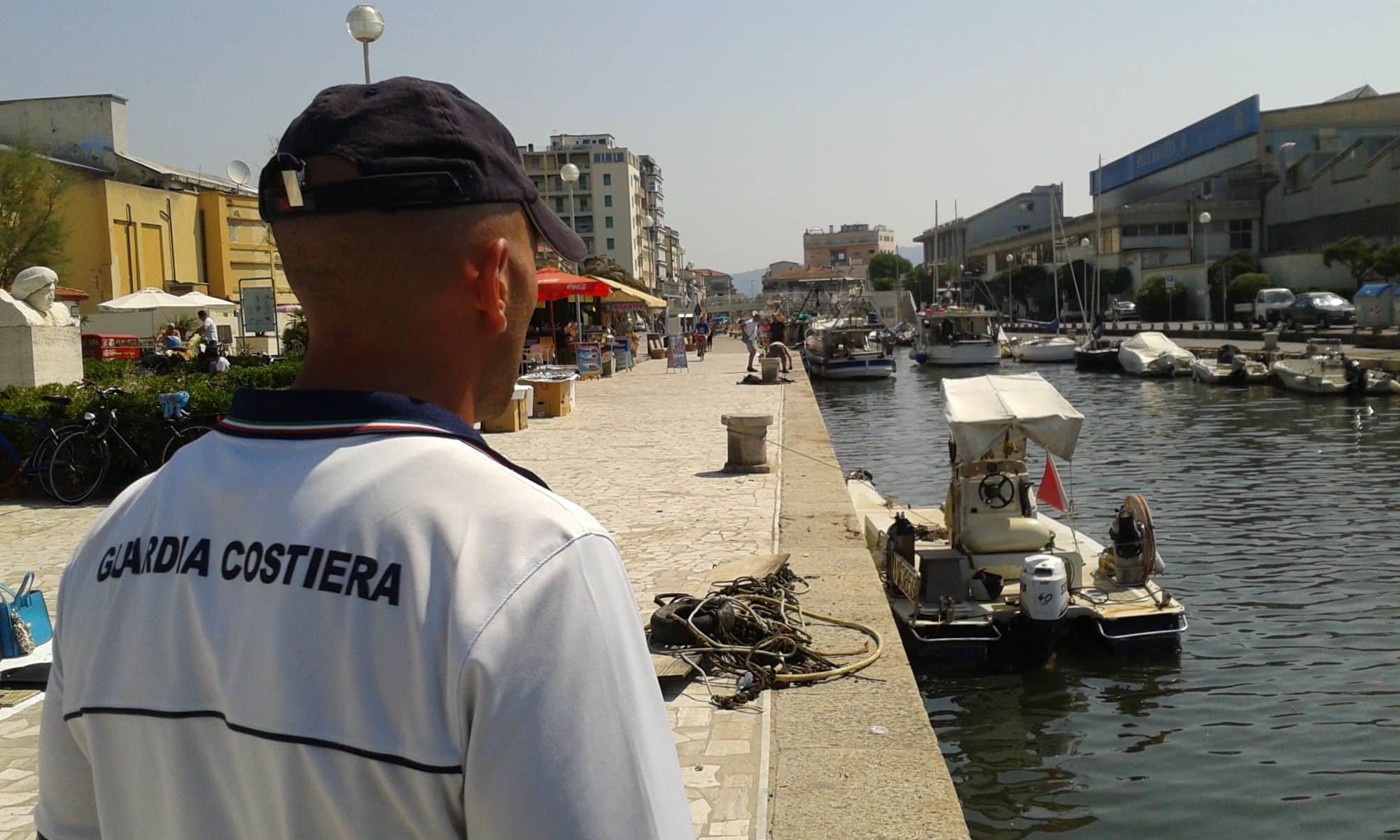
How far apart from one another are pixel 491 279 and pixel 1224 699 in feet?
33.5

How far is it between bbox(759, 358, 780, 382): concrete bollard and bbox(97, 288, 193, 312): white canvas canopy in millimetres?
13388

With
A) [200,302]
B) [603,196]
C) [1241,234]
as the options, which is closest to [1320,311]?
[1241,234]

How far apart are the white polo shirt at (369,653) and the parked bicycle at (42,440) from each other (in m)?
12.4

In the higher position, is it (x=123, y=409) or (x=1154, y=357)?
(x=123, y=409)

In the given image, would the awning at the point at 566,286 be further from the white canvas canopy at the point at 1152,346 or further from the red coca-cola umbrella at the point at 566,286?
the white canvas canopy at the point at 1152,346

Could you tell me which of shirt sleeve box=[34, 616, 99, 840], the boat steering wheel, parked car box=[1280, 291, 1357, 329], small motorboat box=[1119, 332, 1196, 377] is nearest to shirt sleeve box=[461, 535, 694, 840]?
shirt sleeve box=[34, 616, 99, 840]

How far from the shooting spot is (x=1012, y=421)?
11.4 meters

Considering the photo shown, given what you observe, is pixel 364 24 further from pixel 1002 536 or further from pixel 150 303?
pixel 150 303

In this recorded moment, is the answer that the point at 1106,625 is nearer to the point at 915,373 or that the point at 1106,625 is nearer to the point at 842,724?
the point at 842,724

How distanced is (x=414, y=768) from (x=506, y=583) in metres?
0.20

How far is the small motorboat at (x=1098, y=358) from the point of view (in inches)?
1986

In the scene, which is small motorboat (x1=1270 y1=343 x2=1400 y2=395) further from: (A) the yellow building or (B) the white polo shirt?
(B) the white polo shirt

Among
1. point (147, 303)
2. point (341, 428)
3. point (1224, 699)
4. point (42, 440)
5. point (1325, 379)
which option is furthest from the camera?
point (1325, 379)

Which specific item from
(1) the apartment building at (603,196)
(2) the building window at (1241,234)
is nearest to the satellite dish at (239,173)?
(2) the building window at (1241,234)
